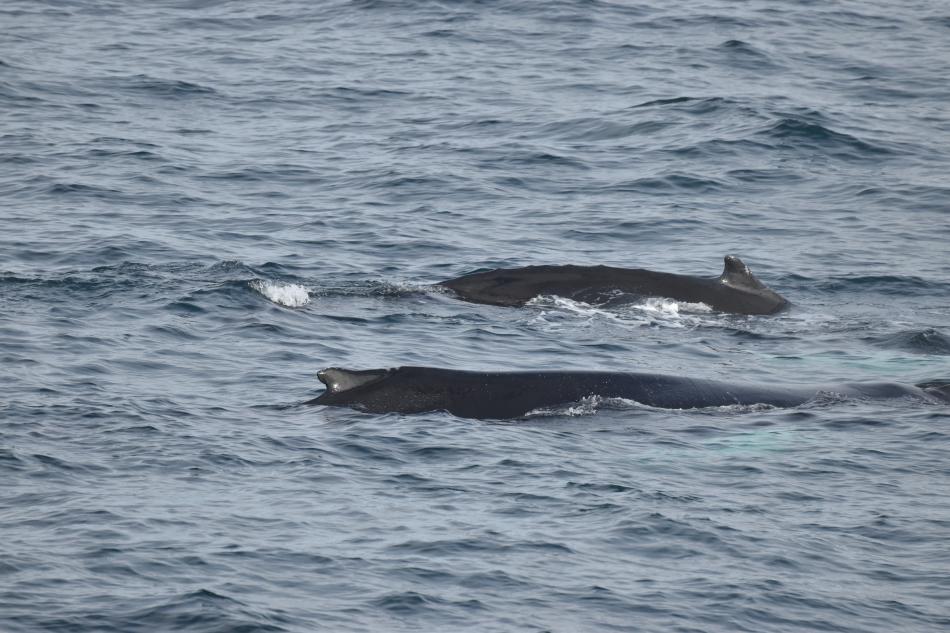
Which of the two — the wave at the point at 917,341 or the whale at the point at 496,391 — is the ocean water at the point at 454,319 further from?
the whale at the point at 496,391

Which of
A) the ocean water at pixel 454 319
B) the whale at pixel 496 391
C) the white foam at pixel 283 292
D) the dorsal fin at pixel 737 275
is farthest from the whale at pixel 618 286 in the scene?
the whale at pixel 496 391

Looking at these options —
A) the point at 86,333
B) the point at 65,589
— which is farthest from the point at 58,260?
the point at 65,589

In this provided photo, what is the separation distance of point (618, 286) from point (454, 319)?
2.29 meters

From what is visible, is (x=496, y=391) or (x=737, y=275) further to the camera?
(x=737, y=275)

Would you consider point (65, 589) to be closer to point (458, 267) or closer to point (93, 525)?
point (93, 525)

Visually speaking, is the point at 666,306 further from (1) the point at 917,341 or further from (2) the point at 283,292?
(2) the point at 283,292

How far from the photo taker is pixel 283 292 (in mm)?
19828

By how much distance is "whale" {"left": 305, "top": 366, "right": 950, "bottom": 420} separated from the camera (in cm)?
1449

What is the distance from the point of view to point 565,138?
3030 centimetres

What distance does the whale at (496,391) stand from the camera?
1449cm

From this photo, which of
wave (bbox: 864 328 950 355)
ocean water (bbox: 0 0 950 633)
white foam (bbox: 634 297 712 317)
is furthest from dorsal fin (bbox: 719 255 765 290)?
wave (bbox: 864 328 950 355)

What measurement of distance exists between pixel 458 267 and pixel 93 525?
1095 cm

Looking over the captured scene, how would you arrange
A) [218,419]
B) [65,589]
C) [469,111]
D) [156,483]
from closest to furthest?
[65,589], [156,483], [218,419], [469,111]

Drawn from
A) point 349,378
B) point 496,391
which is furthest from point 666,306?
point 349,378
